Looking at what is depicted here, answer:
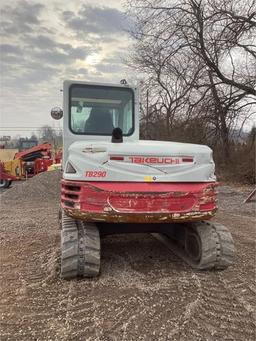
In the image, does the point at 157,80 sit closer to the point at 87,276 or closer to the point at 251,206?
the point at 251,206

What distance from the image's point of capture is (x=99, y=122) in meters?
5.94

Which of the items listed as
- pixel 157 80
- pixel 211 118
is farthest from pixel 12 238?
pixel 157 80

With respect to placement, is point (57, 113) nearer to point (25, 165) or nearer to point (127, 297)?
point (127, 297)

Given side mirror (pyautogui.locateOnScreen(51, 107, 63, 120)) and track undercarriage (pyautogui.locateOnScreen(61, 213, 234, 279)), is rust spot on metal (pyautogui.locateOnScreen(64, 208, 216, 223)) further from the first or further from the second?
side mirror (pyautogui.locateOnScreen(51, 107, 63, 120))

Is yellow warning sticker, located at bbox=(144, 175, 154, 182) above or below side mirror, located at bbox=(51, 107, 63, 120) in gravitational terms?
below

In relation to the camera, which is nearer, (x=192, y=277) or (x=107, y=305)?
(x=107, y=305)

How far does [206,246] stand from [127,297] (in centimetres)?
126

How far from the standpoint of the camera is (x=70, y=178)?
15.2 feet

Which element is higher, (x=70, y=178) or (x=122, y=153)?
(x=122, y=153)

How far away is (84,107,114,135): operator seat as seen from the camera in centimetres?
586

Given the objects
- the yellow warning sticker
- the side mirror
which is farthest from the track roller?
the side mirror

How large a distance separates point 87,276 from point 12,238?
291 centimetres

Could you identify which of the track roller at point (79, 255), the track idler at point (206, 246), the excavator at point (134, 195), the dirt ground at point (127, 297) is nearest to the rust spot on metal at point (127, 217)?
the excavator at point (134, 195)

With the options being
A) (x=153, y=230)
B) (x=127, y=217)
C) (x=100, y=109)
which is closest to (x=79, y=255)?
(x=127, y=217)
